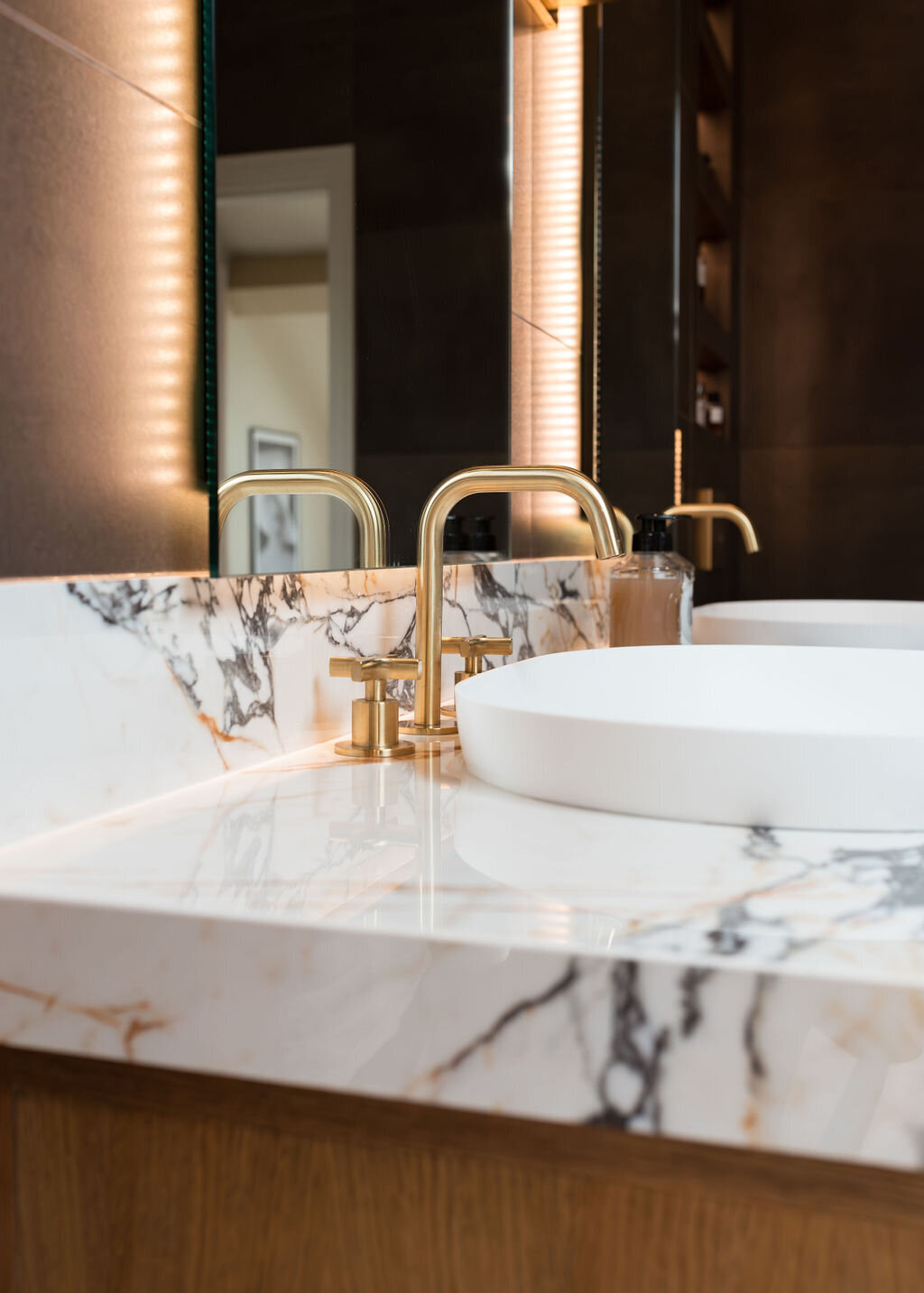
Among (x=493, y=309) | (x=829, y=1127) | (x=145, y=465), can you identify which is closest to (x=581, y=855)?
(x=829, y=1127)

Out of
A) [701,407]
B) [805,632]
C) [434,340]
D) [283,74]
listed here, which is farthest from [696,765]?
[701,407]

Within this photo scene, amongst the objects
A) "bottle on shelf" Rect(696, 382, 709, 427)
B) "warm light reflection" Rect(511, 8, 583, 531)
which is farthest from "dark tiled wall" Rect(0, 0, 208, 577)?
"bottle on shelf" Rect(696, 382, 709, 427)

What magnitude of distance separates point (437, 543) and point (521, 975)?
0.55 metres

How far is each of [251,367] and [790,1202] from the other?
65cm

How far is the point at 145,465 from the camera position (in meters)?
0.76

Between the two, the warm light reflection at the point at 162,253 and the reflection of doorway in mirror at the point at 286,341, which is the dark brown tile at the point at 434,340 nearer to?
the reflection of doorway in mirror at the point at 286,341

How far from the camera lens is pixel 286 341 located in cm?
92

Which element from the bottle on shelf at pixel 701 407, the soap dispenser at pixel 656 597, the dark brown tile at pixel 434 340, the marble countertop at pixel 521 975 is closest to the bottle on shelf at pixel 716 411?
the bottle on shelf at pixel 701 407

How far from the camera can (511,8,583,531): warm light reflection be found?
1.52m

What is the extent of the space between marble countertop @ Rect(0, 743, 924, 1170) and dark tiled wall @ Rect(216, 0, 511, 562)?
573mm

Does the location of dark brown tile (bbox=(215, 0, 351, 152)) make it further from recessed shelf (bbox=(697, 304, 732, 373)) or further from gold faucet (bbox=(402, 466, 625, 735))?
recessed shelf (bbox=(697, 304, 732, 373))

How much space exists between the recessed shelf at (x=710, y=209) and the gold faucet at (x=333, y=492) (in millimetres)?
1298

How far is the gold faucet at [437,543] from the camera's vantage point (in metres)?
0.92

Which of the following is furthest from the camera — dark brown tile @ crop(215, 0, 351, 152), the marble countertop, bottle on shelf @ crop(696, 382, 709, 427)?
bottle on shelf @ crop(696, 382, 709, 427)
